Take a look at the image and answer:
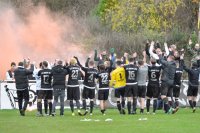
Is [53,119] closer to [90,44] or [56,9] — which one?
[90,44]

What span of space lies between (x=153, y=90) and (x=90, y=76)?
280 cm

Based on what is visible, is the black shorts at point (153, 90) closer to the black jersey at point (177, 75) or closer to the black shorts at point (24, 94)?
the black jersey at point (177, 75)

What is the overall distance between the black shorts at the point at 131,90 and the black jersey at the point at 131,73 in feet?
0.57

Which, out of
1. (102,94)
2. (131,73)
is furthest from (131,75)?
(102,94)

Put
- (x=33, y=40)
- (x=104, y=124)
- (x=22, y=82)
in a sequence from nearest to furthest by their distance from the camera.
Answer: (x=104, y=124)
(x=22, y=82)
(x=33, y=40)

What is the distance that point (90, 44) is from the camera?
6256 centimetres

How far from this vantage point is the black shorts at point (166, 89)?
3456 cm

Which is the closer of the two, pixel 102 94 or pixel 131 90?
pixel 131 90

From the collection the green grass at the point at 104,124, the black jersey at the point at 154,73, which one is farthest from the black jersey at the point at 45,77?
the black jersey at the point at 154,73

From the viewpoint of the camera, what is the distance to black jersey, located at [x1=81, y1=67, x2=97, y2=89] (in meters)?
34.6

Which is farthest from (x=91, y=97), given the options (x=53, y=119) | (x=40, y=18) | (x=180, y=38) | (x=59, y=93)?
(x=40, y=18)

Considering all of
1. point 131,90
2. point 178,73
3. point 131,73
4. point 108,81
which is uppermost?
point 131,73

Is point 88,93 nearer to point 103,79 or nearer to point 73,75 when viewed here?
point 103,79

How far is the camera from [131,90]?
34.5m
